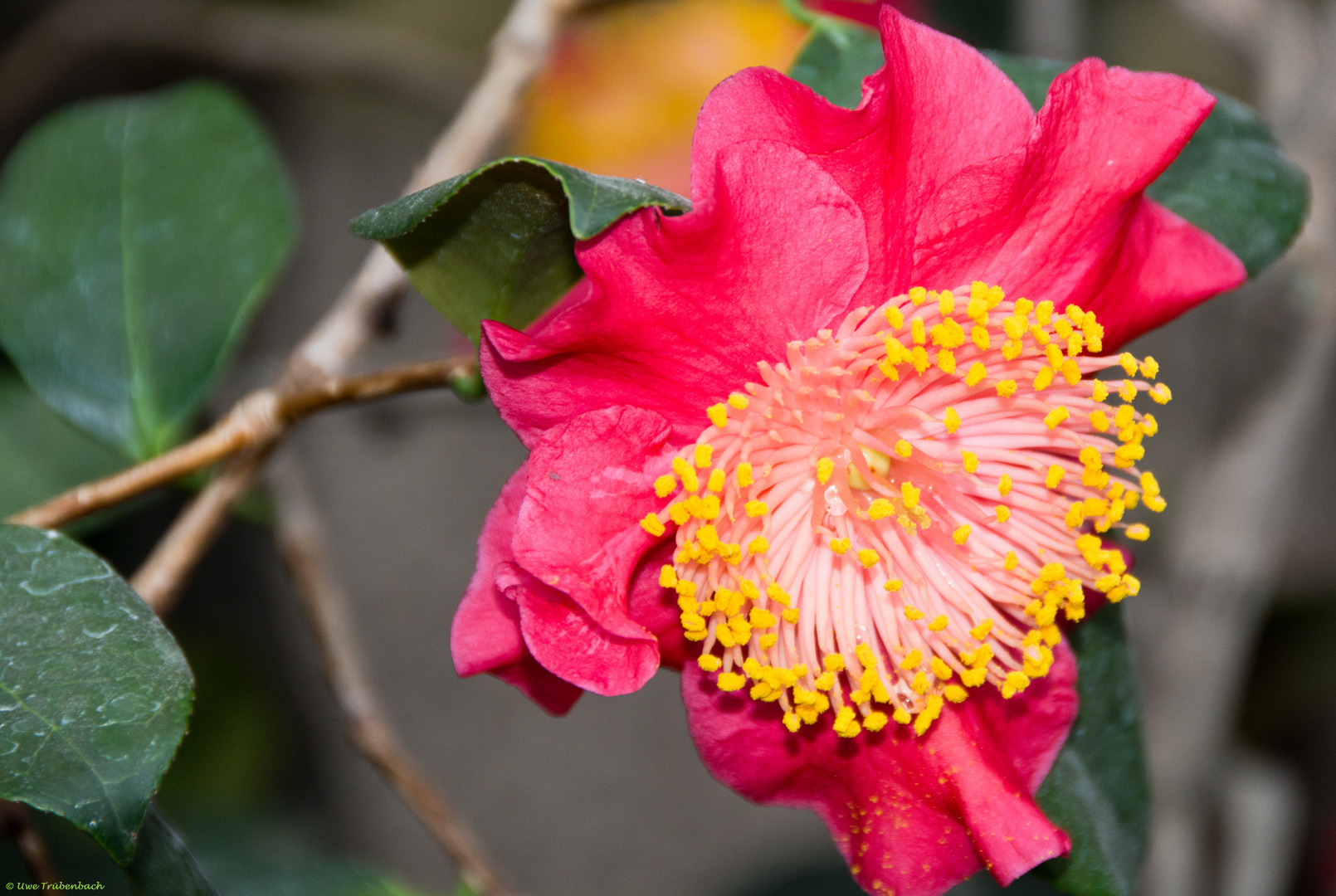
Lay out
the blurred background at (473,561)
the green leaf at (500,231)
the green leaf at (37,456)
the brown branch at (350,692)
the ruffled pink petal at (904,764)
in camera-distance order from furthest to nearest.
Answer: the blurred background at (473,561), the green leaf at (37,456), the brown branch at (350,692), the ruffled pink petal at (904,764), the green leaf at (500,231)

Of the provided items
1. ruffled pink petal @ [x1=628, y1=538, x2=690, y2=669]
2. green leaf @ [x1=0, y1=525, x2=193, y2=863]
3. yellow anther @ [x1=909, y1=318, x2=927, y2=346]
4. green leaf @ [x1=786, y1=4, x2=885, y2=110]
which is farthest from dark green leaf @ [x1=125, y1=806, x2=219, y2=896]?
green leaf @ [x1=786, y1=4, x2=885, y2=110]

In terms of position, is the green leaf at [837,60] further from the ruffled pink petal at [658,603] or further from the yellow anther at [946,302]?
the ruffled pink petal at [658,603]

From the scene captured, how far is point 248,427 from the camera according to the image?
0.79 meters

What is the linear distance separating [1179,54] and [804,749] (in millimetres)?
2679

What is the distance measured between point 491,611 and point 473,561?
58.0 inches

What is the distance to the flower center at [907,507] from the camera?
1.92 feet

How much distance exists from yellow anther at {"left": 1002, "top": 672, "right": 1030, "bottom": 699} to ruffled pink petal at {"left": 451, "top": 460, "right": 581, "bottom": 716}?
0.27m

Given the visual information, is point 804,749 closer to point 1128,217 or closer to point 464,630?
point 464,630

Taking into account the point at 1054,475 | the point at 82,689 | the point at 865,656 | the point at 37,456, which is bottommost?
the point at 37,456

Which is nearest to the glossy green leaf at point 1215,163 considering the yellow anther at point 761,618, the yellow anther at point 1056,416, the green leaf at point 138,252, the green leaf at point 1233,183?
the green leaf at point 1233,183

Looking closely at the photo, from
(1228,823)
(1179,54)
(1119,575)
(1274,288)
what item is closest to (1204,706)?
(1228,823)

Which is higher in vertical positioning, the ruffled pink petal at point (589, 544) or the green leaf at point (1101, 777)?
the ruffled pink petal at point (589, 544)

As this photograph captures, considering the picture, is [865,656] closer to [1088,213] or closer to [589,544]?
[589,544]

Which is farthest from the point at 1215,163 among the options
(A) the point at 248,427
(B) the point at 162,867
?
(B) the point at 162,867
